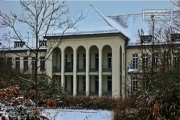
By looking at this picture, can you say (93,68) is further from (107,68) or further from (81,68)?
(107,68)

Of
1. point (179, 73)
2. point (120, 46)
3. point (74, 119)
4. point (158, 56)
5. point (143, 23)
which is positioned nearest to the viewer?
point (179, 73)

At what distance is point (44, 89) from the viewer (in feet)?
74.2

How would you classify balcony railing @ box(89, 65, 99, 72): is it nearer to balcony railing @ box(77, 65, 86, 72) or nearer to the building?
the building

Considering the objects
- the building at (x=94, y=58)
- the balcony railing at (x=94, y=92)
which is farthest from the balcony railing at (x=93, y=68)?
the balcony railing at (x=94, y=92)

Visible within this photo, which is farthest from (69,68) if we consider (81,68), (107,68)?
(107,68)

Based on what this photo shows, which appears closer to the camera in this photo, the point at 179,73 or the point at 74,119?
the point at 179,73

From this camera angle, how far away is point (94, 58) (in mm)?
42406

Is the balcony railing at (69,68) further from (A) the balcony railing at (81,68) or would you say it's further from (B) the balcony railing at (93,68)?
(B) the balcony railing at (93,68)

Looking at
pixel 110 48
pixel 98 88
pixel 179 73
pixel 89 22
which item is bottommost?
pixel 98 88

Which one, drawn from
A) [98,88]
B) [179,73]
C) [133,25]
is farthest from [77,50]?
[179,73]

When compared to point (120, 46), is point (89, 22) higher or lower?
higher

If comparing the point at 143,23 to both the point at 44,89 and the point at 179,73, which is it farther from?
the point at 179,73

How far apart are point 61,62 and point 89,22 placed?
6512 millimetres

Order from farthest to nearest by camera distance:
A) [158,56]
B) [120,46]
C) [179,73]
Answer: [120,46], [158,56], [179,73]
